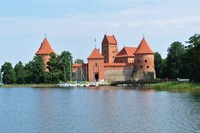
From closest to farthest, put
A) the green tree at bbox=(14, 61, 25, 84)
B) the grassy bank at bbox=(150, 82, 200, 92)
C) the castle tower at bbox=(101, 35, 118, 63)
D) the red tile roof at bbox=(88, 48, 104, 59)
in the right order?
1. the grassy bank at bbox=(150, 82, 200, 92)
2. the red tile roof at bbox=(88, 48, 104, 59)
3. the green tree at bbox=(14, 61, 25, 84)
4. the castle tower at bbox=(101, 35, 118, 63)

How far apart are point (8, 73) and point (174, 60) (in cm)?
2896

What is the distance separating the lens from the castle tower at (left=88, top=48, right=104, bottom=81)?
2731 inches

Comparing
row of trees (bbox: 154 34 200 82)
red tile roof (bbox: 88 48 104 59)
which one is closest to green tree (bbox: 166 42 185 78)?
row of trees (bbox: 154 34 200 82)

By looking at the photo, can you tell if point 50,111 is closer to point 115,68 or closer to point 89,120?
point 89,120

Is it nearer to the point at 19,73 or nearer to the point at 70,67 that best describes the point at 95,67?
the point at 70,67

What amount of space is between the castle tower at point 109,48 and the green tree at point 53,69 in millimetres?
19462

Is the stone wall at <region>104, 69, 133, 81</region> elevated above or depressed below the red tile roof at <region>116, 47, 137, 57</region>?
below

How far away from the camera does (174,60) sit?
68125mm

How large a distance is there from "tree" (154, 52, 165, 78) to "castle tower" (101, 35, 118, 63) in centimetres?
955

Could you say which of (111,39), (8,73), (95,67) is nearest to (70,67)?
(95,67)

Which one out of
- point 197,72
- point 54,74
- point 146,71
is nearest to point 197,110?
point 197,72

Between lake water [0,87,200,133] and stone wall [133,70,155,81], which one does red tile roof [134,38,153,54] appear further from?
lake water [0,87,200,133]

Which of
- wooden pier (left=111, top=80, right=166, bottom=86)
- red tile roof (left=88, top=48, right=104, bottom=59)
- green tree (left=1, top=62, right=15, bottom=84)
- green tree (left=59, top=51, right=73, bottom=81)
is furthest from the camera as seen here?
green tree (left=1, top=62, right=15, bottom=84)

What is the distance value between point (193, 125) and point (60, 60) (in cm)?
4558
